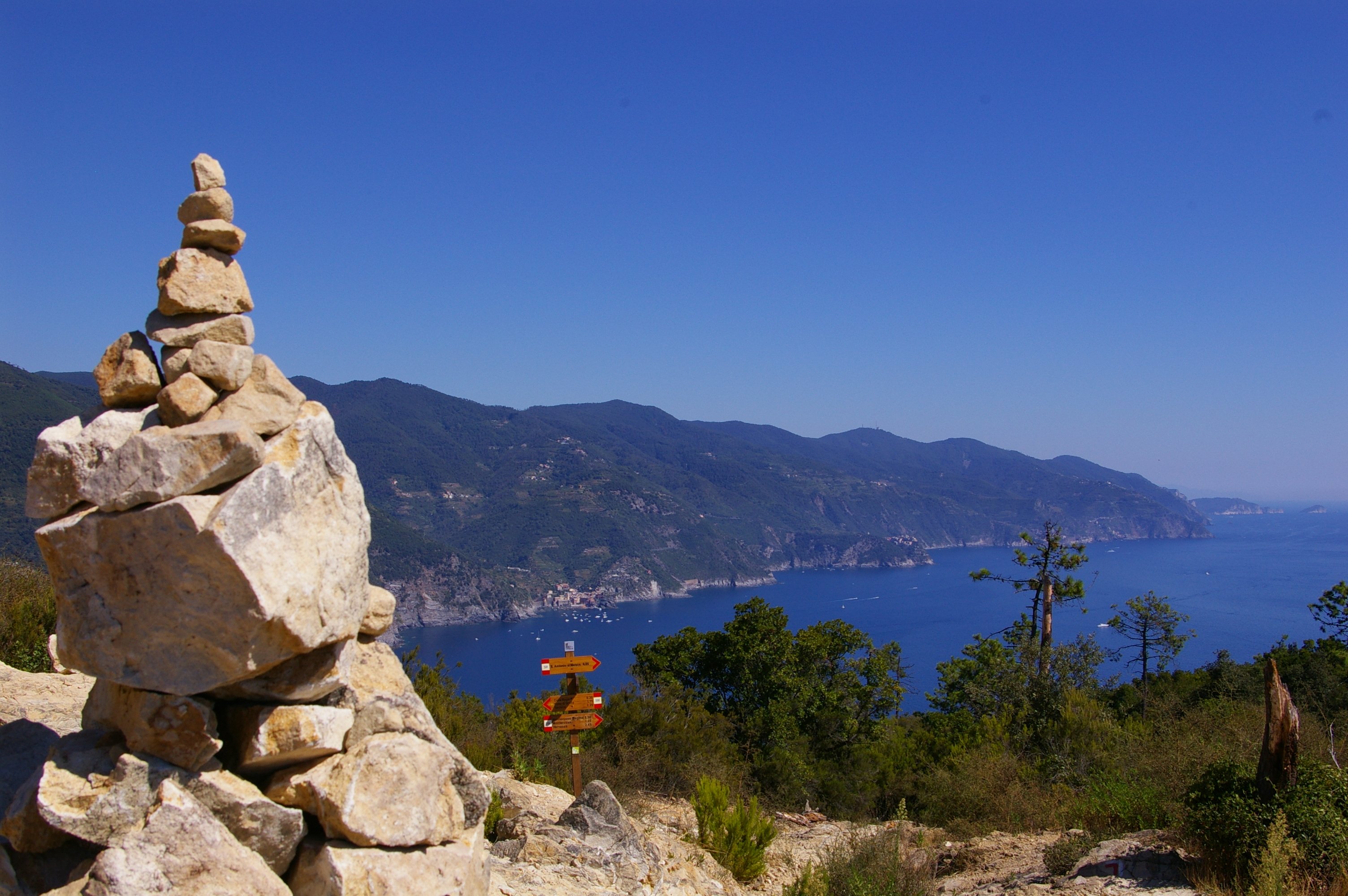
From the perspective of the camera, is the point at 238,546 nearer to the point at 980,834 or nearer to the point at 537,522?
the point at 980,834

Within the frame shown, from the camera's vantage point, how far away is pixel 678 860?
10.3 m

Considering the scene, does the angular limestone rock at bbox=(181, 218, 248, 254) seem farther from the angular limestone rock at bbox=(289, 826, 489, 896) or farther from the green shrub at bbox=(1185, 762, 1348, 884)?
the green shrub at bbox=(1185, 762, 1348, 884)

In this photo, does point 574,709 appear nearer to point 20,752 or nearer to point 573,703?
point 573,703

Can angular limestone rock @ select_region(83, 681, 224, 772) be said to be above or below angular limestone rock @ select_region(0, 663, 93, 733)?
above

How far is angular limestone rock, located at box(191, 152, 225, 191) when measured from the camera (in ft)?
20.9

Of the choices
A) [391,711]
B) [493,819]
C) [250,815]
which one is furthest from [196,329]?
[493,819]

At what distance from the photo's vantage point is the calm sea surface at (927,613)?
3305 inches

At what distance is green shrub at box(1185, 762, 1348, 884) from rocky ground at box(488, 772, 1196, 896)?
0.50m

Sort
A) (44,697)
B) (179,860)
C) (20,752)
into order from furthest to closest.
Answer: (44,697) → (20,752) → (179,860)

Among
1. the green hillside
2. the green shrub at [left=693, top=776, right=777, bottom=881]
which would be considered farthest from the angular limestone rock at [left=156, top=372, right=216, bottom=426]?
the green hillside

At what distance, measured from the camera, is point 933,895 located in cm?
1020

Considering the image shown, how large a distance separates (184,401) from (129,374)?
19.1 inches

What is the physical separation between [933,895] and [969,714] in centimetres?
1435

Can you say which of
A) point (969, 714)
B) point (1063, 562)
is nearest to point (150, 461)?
point (969, 714)
